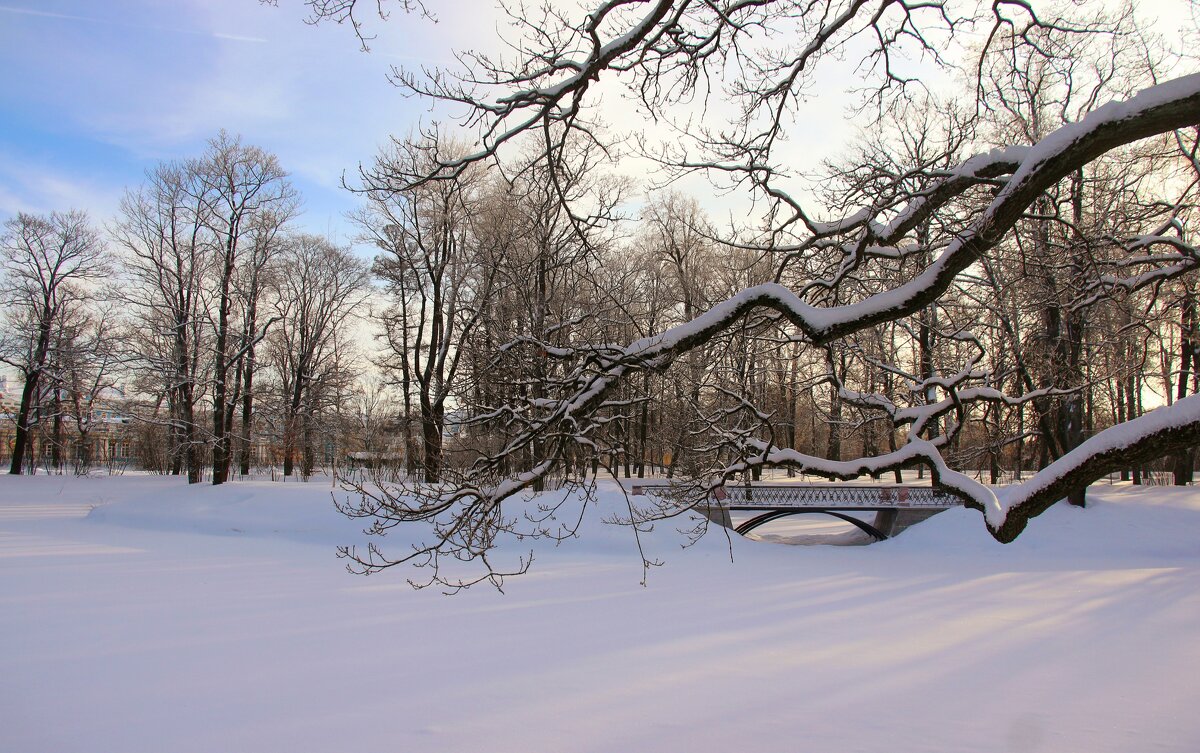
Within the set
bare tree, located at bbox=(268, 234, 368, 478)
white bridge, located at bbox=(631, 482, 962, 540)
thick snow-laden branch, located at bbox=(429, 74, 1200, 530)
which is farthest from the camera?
bare tree, located at bbox=(268, 234, 368, 478)

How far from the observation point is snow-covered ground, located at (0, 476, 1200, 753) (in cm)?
689

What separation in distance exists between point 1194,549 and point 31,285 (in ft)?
126

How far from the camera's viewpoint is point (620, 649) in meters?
9.62

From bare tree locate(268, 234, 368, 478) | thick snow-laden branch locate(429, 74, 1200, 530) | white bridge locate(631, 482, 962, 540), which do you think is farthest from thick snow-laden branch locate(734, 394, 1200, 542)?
bare tree locate(268, 234, 368, 478)

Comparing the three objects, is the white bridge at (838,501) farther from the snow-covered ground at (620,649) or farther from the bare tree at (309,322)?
the bare tree at (309,322)

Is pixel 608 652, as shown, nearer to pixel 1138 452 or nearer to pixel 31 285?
pixel 1138 452

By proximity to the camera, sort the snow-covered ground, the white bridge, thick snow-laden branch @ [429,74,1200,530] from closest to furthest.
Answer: thick snow-laden branch @ [429,74,1200,530]
the snow-covered ground
the white bridge

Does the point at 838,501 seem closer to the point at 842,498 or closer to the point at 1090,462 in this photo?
the point at 842,498

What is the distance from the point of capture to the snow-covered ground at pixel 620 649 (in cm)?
689

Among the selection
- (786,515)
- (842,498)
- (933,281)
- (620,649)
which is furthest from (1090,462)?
(786,515)

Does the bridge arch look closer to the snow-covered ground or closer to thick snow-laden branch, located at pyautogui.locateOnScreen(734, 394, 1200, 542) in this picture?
the snow-covered ground

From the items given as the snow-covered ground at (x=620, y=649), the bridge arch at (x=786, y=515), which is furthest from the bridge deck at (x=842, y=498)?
the snow-covered ground at (x=620, y=649)

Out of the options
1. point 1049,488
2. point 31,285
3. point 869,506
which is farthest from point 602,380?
point 31,285

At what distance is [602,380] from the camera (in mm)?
4625
